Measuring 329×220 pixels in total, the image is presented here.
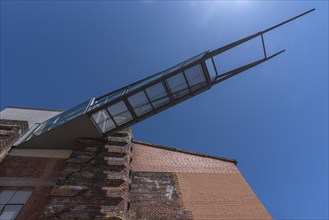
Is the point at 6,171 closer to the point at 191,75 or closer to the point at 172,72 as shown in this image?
the point at 172,72

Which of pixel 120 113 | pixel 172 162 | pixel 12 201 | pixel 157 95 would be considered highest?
pixel 157 95

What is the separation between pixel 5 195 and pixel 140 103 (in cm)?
560

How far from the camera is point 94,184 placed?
7.65 m

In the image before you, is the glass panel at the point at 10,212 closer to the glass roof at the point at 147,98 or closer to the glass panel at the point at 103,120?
the glass roof at the point at 147,98

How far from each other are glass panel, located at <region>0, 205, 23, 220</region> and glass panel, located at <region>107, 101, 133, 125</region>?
4.29 meters

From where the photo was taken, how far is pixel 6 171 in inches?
335

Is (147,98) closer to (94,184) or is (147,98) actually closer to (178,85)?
(178,85)

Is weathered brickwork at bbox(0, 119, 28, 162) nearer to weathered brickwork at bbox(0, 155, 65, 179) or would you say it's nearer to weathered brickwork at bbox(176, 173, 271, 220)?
weathered brickwork at bbox(0, 155, 65, 179)

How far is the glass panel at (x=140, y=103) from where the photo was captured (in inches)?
360

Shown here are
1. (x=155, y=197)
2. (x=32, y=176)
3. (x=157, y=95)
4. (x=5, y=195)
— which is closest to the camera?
(x=5, y=195)

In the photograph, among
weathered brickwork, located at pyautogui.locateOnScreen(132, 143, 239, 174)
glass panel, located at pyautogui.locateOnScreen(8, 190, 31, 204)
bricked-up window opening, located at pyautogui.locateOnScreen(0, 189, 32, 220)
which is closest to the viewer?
bricked-up window opening, located at pyautogui.locateOnScreen(0, 189, 32, 220)

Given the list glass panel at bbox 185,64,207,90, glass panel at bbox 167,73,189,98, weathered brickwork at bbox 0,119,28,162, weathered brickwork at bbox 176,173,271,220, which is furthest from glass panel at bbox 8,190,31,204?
glass panel at bbox 185,64,207,90

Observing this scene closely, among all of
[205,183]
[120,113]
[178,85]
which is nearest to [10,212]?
[120,113]

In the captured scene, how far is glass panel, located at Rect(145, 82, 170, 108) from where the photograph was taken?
917 centimetres
